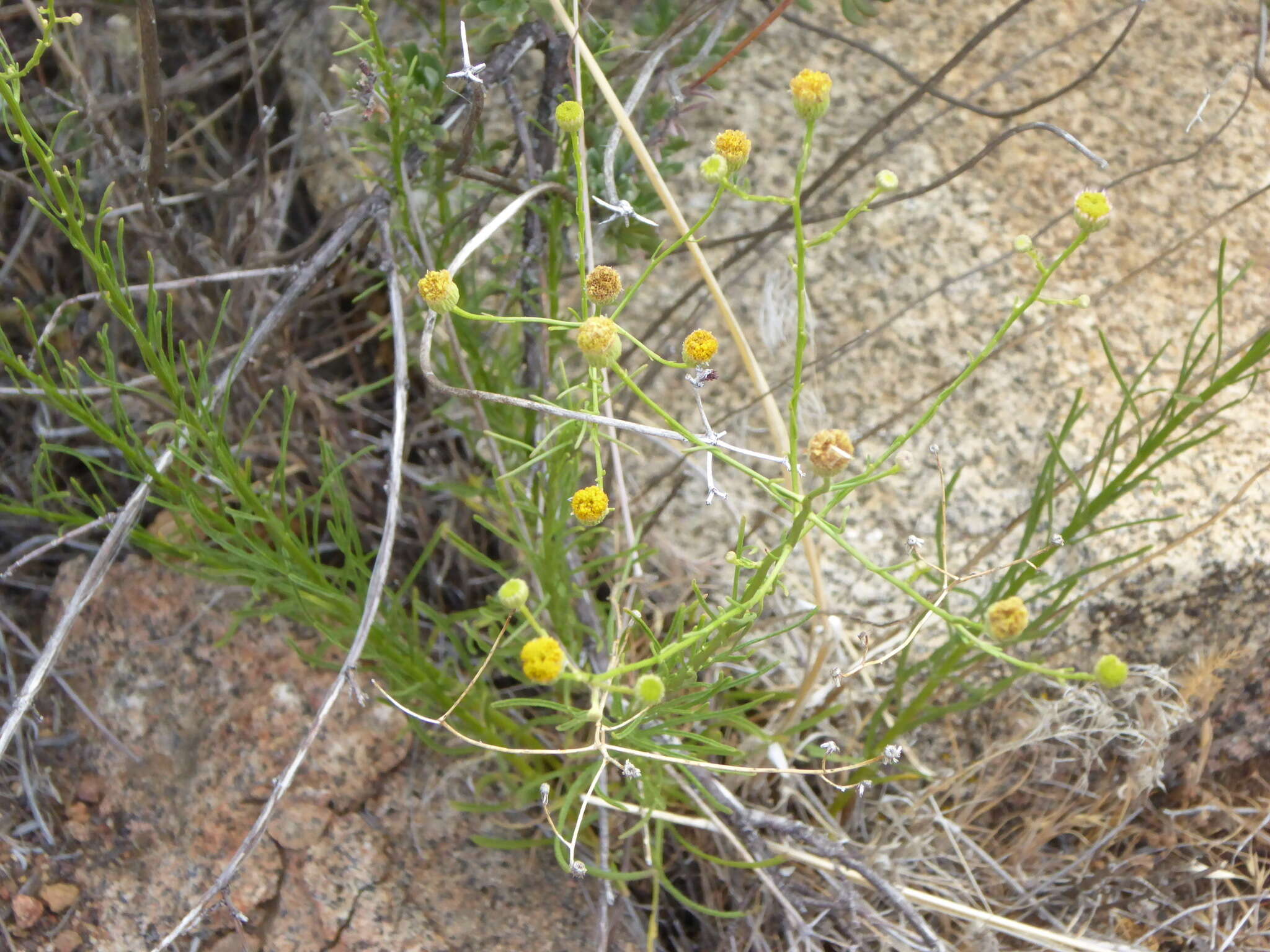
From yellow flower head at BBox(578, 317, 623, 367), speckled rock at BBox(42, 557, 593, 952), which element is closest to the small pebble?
speckled rock at BBox(42, 557, 593, 952)

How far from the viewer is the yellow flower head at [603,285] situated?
3.59 feet

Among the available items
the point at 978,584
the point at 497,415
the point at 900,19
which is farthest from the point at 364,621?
the point at 900,19

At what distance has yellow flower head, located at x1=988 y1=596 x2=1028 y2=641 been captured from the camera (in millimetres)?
933

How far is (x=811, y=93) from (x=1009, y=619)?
0.54 m

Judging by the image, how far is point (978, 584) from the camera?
5.72 feet

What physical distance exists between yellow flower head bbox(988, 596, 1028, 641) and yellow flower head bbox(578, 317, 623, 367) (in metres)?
0.46

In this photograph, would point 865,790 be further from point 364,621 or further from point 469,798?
point 364,621

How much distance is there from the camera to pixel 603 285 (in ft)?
3.61

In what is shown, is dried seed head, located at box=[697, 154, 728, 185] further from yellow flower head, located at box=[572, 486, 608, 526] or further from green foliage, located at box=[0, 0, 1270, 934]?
yellow flower head, located at box=[572, 486, 608, 526]

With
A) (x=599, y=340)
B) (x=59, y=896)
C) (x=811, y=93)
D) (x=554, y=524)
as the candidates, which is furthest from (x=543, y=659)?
(x=59, y=896)

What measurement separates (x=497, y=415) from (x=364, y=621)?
412 millimetres

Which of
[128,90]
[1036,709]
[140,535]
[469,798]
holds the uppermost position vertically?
[128,90]

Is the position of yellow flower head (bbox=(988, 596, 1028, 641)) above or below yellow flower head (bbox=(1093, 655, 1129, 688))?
above

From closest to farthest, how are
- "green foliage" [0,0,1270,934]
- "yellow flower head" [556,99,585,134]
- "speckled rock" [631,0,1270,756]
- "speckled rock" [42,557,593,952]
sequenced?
"yellow flower head" [556,99,585,134] → "green foliage" [0,0,1270,934] → "speckled rock" [42,557,593,952] → "speckled rock" [631,0,1270,756]
